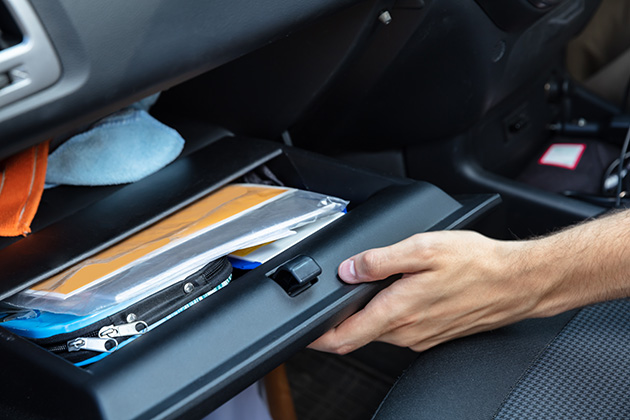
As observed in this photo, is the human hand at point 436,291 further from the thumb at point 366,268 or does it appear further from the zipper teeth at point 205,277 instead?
the zipper teeth at point 205,277

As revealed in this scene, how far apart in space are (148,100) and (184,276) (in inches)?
14.2

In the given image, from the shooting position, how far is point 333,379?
123cm

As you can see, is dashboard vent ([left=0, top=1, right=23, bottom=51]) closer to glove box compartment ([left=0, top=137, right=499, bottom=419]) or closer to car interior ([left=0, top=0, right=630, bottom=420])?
car interior ([left=0, top=0, right=630, bottom=420])

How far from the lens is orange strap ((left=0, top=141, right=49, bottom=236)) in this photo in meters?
0.62

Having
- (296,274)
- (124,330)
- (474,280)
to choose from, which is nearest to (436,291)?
(474,280)

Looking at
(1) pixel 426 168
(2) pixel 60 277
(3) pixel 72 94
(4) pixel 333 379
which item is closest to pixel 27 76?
(3) pixel 72 94

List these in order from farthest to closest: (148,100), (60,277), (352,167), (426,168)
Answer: (426,168) < (148,100) < (352,167) < (60,277)

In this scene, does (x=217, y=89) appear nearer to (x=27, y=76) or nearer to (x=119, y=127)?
(x=119, y=127)

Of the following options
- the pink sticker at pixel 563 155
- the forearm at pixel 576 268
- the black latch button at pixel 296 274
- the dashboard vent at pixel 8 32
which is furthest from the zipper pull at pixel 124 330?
the pink sticker at pixel 563 155

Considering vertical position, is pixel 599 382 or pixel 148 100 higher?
pixel 148 100

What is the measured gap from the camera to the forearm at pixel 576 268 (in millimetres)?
662

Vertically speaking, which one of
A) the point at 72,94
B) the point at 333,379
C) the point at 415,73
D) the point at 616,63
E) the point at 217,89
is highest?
the point at 72,94

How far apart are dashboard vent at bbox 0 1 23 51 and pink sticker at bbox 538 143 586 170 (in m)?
0.96

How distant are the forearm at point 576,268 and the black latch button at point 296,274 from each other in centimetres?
22
